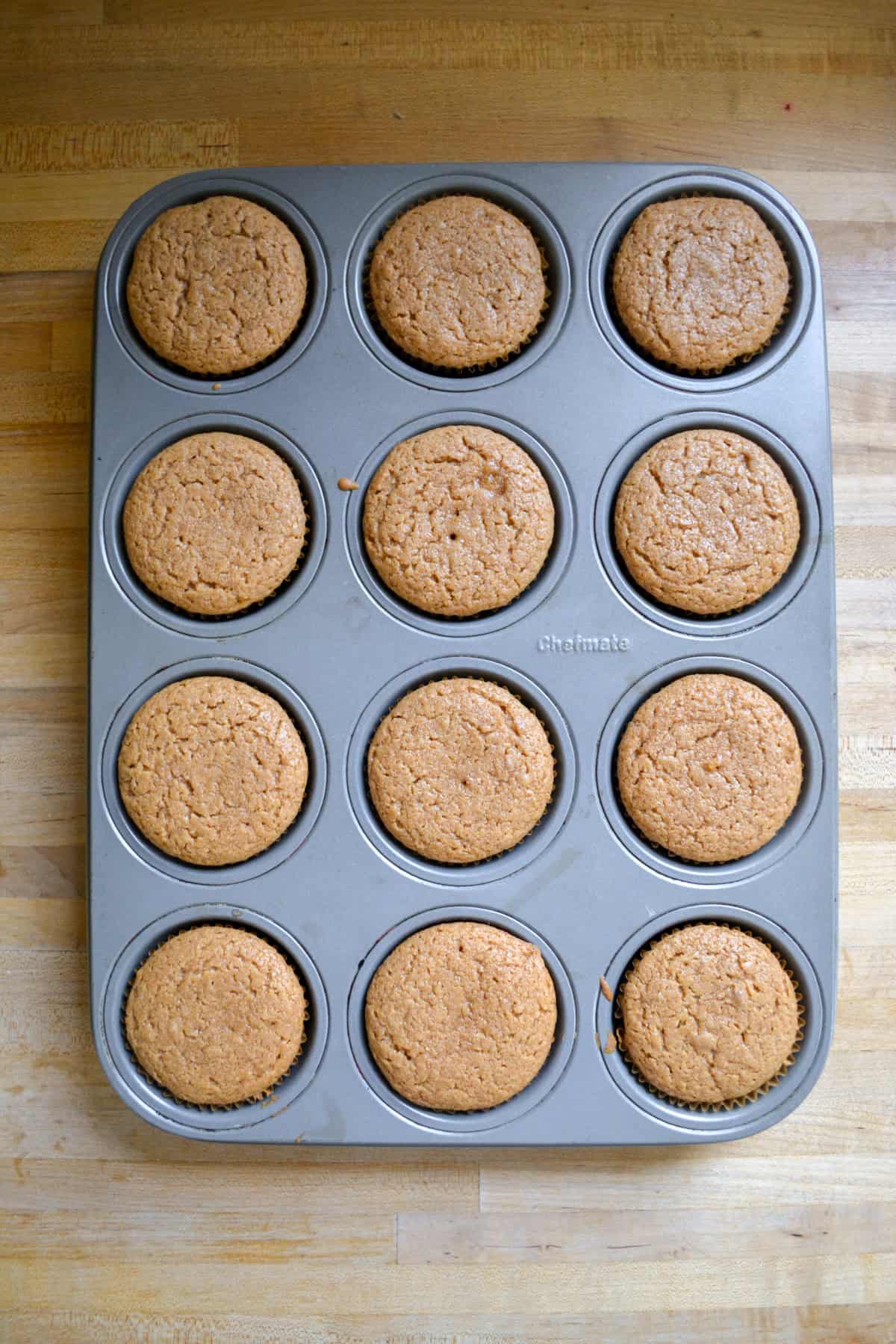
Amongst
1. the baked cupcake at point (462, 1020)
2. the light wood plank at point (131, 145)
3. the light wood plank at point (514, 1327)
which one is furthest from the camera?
the light wood plank at point (131, 145)

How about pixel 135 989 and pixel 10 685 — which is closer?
pixel 135 989

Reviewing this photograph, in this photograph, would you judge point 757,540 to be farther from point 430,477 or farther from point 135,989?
point 135,989

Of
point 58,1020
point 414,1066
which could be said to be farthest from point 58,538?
point 414,1066

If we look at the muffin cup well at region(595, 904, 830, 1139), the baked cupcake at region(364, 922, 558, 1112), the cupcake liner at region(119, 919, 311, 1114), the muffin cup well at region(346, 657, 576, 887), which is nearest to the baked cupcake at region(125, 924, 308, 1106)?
the cupcake liner at region(119, 919, 311, 1114)

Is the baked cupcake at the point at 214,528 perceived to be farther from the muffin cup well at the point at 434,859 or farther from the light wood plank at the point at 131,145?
the light wood plank at the point at 131,145

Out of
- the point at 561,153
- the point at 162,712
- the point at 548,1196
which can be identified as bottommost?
the point at 548,1196

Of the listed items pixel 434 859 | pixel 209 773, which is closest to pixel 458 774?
pixel 434 859

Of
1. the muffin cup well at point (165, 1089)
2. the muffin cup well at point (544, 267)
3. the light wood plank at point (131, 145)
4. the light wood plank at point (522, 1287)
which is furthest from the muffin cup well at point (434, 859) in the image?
the light wood plank at point (131, 145)
